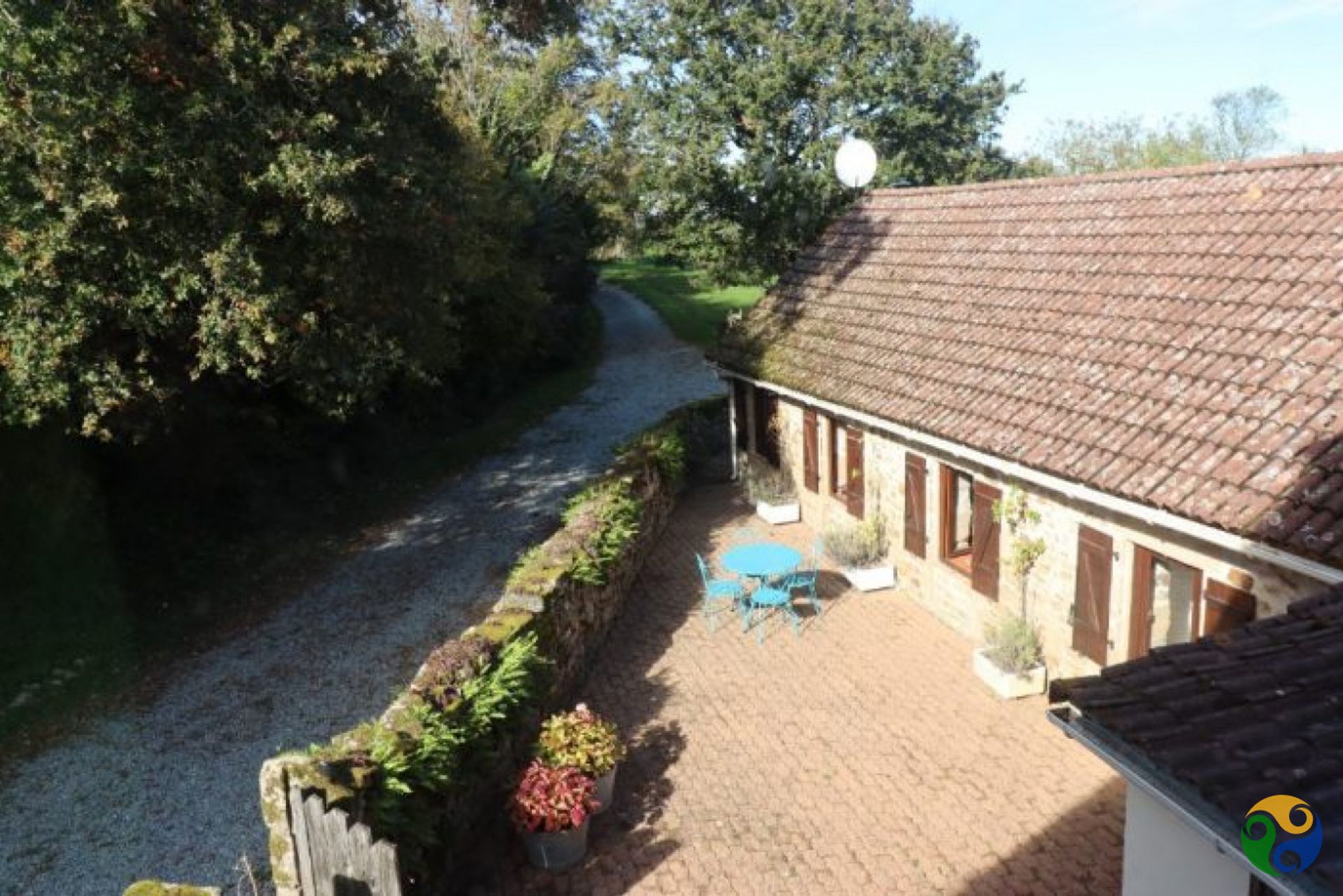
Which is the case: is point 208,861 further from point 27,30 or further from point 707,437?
point 707,437

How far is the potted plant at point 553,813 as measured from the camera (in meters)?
7.79

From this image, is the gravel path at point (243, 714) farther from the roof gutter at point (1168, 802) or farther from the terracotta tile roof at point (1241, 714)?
the terracotta tile roof at point (1241, 714)

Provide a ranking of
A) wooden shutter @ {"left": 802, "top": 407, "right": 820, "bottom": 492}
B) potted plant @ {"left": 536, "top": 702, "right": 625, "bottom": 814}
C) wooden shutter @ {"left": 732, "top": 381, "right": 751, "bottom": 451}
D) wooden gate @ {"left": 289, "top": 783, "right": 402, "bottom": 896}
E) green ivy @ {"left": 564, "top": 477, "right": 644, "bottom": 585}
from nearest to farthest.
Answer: wooden gate @ {"left": 289, "top": 783, "right": 402, "bottom": 896}, potted plant @ {"left": 536, "top": 702, "right": 625, "bottom": 814}, green ivy @ {"left": 564, "top": 477, "right": 644, "bottom": 585}, wooden shutter @ {"left": 802, "top": 407, "right": 820, "bottom": 492}, wooden shutter @ {"left": 732, "top": 381, "right": 751, "bottom": 451}

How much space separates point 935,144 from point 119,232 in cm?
2087

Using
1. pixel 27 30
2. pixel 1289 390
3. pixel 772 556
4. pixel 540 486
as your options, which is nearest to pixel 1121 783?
pixel 1289 390

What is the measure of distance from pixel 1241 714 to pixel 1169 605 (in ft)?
15.8

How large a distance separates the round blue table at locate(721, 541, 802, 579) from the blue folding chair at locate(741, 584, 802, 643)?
0.25 m

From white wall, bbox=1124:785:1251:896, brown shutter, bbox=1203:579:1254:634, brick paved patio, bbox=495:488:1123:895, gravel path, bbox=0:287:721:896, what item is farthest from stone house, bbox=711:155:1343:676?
gravel path, bbox=0:287:721:896

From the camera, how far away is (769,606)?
43.6 feet

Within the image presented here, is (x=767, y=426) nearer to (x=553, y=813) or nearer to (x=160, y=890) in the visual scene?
(x=553, y=813)

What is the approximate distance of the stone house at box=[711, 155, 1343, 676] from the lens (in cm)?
792

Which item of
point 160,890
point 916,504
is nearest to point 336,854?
point 160,890

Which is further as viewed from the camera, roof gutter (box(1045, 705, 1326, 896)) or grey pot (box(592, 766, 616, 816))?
grey pot (box(592, 766, 616, 816))

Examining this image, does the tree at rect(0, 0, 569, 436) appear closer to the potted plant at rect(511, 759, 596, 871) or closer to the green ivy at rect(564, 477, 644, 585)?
the green ivy at rect(564, 477, 644, 585)
